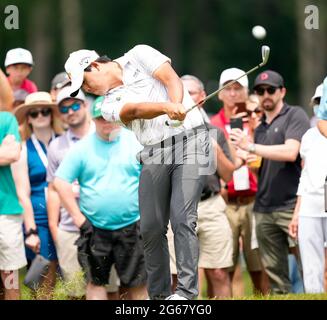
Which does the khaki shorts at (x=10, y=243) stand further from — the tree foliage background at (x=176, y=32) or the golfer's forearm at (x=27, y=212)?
the tree foliage background at (x=176, y=32)

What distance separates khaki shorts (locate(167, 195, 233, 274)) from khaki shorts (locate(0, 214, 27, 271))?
1659 millimetres

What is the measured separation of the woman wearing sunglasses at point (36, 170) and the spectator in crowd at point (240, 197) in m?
1.87

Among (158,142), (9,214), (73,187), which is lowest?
(9,214)

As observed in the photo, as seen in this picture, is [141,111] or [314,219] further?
[314,219]

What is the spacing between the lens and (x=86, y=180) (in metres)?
12.0

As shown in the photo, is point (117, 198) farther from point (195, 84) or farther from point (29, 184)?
point (195, 84)

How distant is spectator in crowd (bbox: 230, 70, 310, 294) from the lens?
12.5m

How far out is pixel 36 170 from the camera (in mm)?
12523

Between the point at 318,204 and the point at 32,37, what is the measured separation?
39.5 metres

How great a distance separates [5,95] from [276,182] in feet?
9.89

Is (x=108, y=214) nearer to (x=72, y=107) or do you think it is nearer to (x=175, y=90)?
(x=72, y=107)

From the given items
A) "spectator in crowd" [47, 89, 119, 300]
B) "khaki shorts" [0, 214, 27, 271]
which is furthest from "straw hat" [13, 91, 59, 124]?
"khaki shorts" [0, 214, 27, 271]

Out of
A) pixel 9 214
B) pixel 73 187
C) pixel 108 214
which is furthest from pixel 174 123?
pixel 73 187

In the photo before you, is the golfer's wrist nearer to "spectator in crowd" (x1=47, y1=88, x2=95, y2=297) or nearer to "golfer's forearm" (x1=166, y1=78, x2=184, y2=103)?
"spectator in crowd" (x1=47, y1=88, x2=95, y2=297)
